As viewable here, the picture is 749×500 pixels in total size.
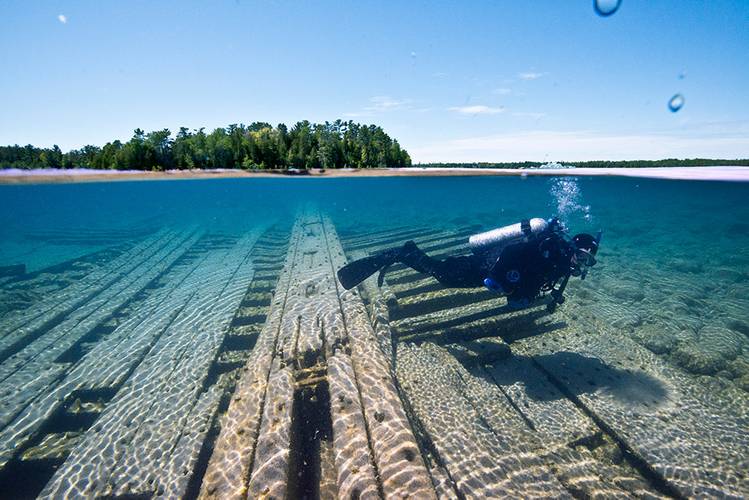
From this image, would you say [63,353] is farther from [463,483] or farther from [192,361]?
[463,483]

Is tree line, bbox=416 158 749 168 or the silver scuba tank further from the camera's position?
tree line, bbox=416 158 749 168

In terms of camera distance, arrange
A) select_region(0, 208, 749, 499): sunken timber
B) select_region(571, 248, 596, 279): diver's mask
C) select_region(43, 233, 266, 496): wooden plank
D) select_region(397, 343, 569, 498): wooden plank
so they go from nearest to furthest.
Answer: select_region(397, 343, 569, 498): wooden plank
select_region(0, 208, 749, 499): sunken timber
select_region(43, 233, 266, 496): wooden plank
select_region(571, 248, 596, 279): diver's mask

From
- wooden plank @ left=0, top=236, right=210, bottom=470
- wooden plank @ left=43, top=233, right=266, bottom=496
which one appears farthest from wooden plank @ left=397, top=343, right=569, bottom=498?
wooden plank @ left=0, top=236, right=210, bottom=470

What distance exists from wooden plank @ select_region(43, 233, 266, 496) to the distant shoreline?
2120cm

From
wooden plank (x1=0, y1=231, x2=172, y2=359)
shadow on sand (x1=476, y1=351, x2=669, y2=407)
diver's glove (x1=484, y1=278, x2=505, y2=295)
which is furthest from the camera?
wooden plank (x1=0, y1=231, x2=172, y2=359)

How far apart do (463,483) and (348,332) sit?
9.03ft

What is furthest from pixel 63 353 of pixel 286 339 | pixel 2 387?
pixel 286 339

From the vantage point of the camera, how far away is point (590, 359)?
6324 millimetres

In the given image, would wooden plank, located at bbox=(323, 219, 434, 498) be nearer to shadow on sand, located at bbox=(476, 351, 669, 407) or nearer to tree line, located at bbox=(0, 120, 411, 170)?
shadow on sand, located at bbox=(476, 351, 669, 407)

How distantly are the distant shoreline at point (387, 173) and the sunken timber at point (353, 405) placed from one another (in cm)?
1775

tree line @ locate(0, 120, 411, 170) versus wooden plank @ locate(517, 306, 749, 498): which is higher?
tree line @ locate(0, 120, 411, 170)

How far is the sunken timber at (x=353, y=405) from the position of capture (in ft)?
11.2

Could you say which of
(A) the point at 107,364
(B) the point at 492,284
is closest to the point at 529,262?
(B) the point at 492,284

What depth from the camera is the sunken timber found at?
135 inches
